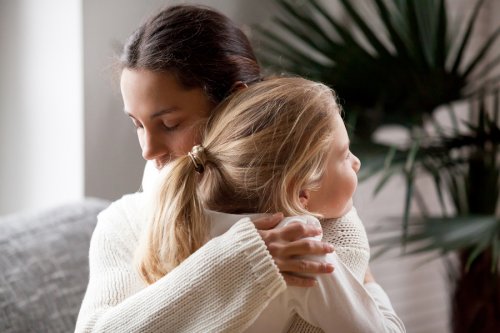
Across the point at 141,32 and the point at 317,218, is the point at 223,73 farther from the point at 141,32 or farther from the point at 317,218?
the point at 317,218

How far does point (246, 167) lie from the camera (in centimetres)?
125

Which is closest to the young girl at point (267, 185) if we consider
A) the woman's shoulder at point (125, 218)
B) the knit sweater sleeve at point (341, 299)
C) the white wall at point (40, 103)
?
the knit sweater sleeve at point (341, 299)

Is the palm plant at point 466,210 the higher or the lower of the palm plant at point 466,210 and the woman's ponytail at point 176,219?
the lower

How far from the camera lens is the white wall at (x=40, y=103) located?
7.79ft

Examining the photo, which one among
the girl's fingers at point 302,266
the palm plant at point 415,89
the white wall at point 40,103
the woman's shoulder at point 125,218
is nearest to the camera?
the girl's fingers at point 302,266

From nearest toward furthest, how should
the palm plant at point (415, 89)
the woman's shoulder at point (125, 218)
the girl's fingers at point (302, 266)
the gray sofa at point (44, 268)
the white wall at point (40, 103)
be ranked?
the girl's fingers at point (302, 266), the woman's shoulder at point (125, 218), the gray sofa at point (44, 268), the white wall at point (40, 103), the palm plant at point (415, 89)

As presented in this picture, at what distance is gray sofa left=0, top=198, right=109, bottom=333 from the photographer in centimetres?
172

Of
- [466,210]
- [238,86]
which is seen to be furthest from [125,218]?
[466,210]

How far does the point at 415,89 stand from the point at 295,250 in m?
1.53

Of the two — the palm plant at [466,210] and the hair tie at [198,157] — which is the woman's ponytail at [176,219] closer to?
the hair tie at [198,157]

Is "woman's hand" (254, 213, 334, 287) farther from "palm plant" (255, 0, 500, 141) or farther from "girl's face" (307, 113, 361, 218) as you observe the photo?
"palm plant" (255, 0, 500, 141)

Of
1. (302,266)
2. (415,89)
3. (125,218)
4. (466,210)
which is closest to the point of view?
(302,266)

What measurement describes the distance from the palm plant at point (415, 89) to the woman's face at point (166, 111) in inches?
48.5

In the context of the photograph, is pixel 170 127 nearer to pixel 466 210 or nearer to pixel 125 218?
pixel 125 218
